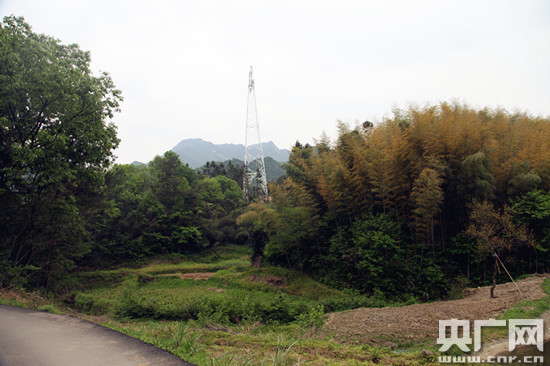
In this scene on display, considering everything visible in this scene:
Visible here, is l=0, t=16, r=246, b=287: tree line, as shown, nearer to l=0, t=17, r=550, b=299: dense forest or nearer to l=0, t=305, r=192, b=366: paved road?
l=0, t=17, r=550, b=299: dense forest

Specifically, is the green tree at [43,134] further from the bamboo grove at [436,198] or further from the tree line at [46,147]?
the bamboo grove at [436,198]

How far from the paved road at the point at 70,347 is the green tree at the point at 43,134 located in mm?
5835

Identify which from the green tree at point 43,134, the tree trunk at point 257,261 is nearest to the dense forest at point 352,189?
the green tree at point 43,134

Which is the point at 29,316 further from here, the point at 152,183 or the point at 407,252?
the point at 152,183

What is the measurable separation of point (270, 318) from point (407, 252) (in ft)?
24.1

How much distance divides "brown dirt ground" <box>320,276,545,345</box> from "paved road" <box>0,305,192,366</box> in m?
4.77

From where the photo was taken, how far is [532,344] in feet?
18.1

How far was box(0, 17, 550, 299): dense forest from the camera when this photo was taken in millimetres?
9188

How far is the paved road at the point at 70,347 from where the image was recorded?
3.49m

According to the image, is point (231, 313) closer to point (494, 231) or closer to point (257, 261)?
point (494, 231)

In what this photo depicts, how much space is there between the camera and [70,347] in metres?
3.93

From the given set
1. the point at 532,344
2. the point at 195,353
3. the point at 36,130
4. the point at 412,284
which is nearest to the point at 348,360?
the point at 195,353

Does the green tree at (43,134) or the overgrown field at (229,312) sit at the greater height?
the green tree at (43,134)

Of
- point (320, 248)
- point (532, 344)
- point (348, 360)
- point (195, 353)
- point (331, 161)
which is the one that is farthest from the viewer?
point (320, 248)
